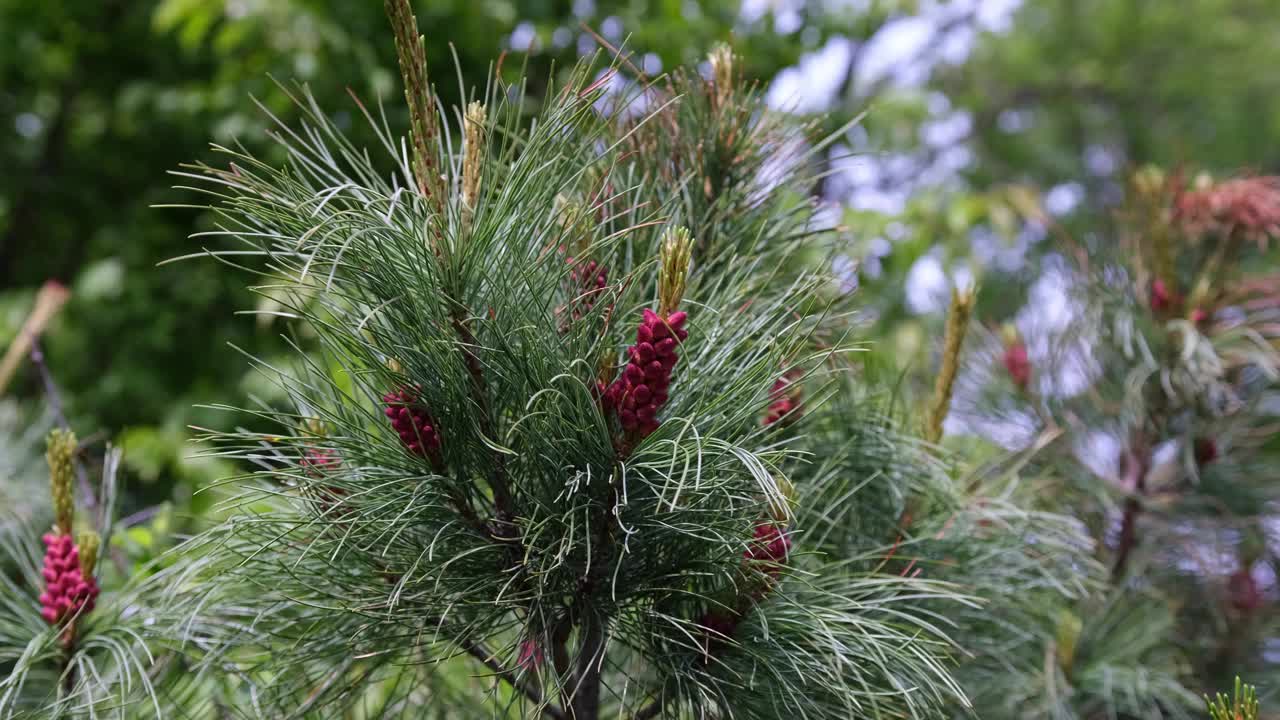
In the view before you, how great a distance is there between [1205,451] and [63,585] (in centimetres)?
99

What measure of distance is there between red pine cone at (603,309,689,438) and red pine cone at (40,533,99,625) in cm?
38

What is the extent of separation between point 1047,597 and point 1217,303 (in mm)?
392

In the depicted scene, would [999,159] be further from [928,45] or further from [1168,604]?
[1168,604]

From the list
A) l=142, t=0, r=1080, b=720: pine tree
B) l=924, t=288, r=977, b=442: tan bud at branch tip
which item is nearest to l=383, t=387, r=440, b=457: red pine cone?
l=142, t=0, r=1080, b=720: pine tree

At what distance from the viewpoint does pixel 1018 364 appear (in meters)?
1.00

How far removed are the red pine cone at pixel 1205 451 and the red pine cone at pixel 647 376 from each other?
29.0 inches

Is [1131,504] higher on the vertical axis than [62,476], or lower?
lower

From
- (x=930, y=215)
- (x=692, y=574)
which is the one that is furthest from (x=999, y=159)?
(x=692, y=574)

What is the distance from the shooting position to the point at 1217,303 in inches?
36.5

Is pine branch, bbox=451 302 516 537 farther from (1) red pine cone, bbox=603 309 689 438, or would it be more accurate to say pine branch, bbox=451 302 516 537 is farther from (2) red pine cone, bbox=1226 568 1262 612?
(2) red pine cone, bbox=1226 568 1262 612

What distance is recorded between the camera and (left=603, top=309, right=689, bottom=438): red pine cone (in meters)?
0.44

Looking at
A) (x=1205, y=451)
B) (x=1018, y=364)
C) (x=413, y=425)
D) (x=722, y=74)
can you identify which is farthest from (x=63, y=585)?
(x=1205, y=451)

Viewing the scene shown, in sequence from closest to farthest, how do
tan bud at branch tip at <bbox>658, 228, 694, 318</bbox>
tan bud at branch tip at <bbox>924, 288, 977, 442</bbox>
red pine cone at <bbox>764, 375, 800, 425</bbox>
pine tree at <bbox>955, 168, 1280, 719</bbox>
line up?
1. tan bud at branch tip at <bbox>658, 228, 694, 318</bbox>
2. red pine cone at <bbox>764, 375, 800, 425</bbox>
3. tan bud at branch tip at <bbox>924, 288, 977, 442</bbox>
4. pine tree at <bbox>955, 168, 1280, 719</bbox>

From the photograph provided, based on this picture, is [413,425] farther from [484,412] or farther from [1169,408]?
[1169,408]
